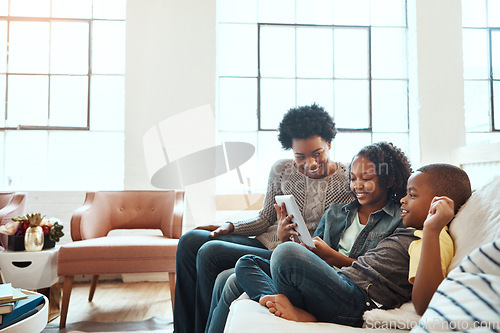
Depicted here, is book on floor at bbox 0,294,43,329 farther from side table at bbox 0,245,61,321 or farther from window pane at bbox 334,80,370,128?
window pane at bbox 334,80,370,128

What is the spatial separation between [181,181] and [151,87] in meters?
0.90

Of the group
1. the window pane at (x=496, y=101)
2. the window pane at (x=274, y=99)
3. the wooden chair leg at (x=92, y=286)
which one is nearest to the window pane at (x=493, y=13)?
the window pane at (x=496, y=101)

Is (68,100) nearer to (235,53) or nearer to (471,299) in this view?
(235,53)

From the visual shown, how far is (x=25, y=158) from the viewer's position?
3.91 meters

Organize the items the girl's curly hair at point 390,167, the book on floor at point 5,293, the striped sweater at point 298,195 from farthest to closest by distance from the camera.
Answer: the striped sweater at point 298,195
the book on floor at point 5,293
the girl's curly hair at point 390,167

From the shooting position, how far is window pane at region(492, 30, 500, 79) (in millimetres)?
4043

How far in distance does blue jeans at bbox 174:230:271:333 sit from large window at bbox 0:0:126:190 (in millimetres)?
2125

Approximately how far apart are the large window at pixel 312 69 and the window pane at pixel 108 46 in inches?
37.4

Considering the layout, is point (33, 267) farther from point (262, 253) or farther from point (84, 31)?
point (84, 31)

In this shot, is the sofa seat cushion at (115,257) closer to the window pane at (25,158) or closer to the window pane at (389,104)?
the window pane at (25,158)

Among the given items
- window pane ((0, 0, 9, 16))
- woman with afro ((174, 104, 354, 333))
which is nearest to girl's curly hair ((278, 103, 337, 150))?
woman with afro ((174, 104, 354, 333))

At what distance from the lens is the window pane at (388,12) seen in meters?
4.09

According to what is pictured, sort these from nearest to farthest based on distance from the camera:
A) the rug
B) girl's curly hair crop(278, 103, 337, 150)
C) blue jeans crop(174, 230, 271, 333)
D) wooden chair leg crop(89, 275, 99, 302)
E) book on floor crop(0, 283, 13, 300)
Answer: book on floor crop(0, 283, 13, 300) < blue jeans crop(174, 230, 271, 333) < girl's curly hair crop(278, 103, 337, 150) < the rug < wooden chair leg crop(89, 275, 99, 302)

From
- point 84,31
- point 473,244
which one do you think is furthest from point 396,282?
point 84,31
